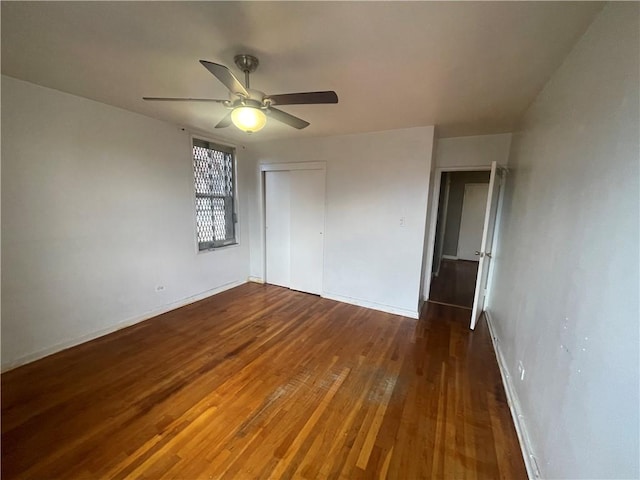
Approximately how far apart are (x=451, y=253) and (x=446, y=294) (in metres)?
3.02

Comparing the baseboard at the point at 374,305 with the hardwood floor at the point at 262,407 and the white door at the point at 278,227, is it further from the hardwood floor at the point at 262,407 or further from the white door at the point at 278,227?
the white door at the point at 278,227

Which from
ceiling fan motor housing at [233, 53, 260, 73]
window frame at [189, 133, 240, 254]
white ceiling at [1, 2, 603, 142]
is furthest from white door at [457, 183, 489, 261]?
ceiling fan motor housing at [233, 53, 260, 73]

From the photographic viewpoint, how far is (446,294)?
14.0 feet

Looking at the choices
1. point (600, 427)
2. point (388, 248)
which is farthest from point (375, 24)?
point (388, 248)

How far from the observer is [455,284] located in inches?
189

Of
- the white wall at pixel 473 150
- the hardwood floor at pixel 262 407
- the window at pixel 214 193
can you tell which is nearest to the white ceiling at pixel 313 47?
the white wall at pixel 473 150

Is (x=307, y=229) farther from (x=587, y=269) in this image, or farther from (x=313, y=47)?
(x=587, y=269)

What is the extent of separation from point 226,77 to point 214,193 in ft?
9.13

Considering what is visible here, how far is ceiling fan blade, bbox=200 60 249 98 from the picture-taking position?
1.29 m

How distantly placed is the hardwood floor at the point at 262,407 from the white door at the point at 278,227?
59.4 inches

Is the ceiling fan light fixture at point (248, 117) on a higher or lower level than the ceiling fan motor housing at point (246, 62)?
lower

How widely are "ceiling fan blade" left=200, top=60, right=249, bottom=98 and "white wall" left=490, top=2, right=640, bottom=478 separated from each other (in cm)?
168

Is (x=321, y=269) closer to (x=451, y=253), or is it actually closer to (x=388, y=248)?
(x=388, y=248)

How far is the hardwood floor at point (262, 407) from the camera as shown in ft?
4.82
